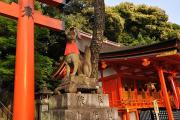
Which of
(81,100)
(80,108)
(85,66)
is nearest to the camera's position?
(80,108)

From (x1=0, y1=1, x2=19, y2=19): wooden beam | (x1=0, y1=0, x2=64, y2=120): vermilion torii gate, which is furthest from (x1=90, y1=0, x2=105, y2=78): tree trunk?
(x1=0, y1=1, x2=19, y2=19): wooden beam

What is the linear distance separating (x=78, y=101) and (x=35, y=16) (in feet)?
10.9

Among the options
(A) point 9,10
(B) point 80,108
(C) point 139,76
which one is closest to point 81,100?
→ (B) point 80,108

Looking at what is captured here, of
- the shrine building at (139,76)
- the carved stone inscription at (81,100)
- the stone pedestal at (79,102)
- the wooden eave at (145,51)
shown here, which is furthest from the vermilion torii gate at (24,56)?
the shrine building at (139,76)

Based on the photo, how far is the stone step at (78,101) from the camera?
6164 mm

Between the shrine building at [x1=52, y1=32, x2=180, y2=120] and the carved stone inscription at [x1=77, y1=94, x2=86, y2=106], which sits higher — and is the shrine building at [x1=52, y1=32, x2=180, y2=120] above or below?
above

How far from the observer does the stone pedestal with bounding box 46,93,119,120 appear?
6.00 meters

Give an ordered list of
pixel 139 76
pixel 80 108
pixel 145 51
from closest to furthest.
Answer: pixel 80 108
pixel 145 51
pixel 139 76

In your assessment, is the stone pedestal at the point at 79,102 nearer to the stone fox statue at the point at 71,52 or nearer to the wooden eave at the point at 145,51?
the stone fox statue at the point at 71,52

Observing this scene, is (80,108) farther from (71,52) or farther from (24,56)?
(24,56)

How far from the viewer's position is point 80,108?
6.25 m

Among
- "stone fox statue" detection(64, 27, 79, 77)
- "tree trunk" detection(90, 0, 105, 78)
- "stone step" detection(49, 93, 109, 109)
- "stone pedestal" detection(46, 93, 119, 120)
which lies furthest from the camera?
"tree trunk" detection(90, 0, 105, 78)

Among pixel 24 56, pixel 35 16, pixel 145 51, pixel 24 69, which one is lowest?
pixel 24 69

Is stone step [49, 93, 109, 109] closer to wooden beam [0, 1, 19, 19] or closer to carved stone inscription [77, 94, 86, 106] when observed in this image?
carved stone inscription [77, 94, 86, 106]
